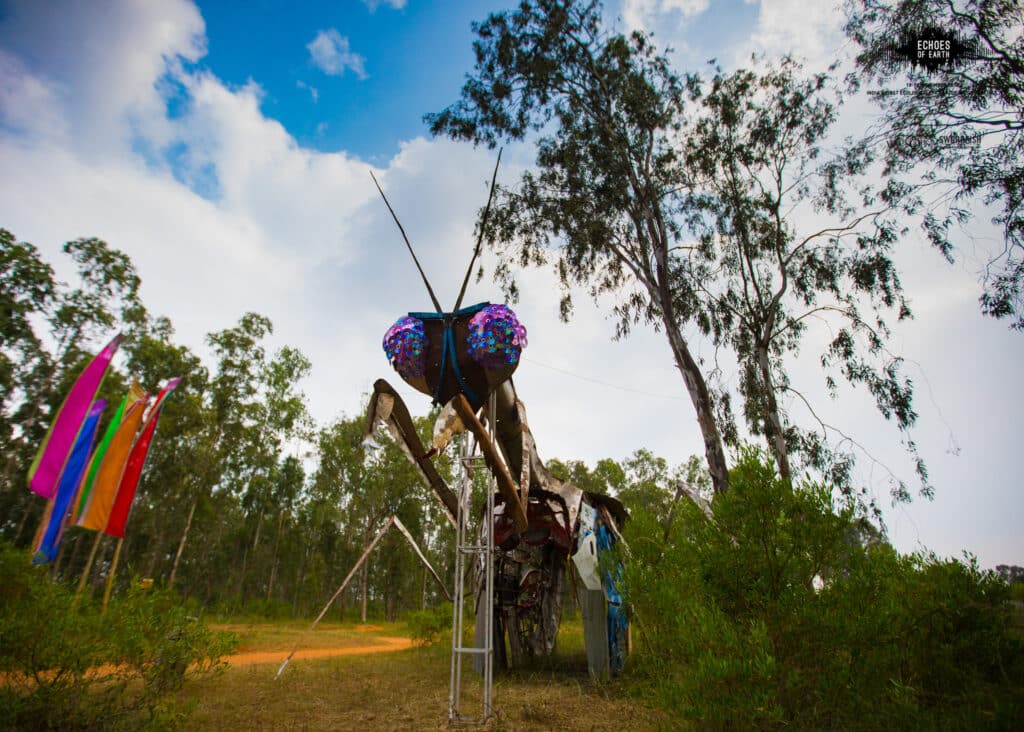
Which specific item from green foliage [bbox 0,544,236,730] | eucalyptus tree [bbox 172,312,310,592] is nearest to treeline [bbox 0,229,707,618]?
eucalyptus tree [bbox 172,312,310,592]

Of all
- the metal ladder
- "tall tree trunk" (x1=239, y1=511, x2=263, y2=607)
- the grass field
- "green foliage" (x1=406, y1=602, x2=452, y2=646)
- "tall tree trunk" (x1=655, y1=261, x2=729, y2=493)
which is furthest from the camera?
"tall tree trunk" (x1=239, y1=511, x2=263, y2=607)

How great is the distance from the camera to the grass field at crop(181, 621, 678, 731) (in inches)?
180

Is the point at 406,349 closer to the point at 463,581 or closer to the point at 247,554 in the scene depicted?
the point at 463,581

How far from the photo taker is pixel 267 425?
24.5 m

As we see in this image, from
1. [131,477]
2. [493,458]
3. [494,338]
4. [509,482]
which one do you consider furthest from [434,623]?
[494,338]

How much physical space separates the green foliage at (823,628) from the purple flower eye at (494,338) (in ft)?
5.33

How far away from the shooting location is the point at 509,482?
161 inches

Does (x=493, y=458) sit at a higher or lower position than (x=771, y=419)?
lower

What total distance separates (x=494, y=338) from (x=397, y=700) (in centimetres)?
481

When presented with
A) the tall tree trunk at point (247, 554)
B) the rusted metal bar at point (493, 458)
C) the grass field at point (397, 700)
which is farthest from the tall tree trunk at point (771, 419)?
the tall tree trunk at point (247, 554)

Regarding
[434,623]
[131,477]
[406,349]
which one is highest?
[131,477]

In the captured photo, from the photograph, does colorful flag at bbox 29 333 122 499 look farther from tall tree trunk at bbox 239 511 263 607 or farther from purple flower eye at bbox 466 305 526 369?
tall tree trunk at bbox 239 511 263 607

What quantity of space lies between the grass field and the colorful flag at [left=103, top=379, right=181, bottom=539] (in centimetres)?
541

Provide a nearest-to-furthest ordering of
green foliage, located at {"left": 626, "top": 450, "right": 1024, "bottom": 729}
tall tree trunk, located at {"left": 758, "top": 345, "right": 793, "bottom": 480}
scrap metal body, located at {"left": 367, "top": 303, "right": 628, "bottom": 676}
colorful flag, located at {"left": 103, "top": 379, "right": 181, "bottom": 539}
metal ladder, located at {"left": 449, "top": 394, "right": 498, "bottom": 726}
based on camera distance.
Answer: green foliage, located at {"left": 626, "top": 450, "right": 1024, "bottom": 729} < scrap metal body, located at {"left": 367, "top": 303, "right": 628, "bottom": 676} < metal ladder, located at {"left": 449, "top": 394, "right": 498, "bottom": 726} < tall tree trunk, located at {"left": 758, "top": 345, "right": 793, "bottom": 480} < colorful flag, located at {"left": 103, "top": 379, "right": 181, "bottom": 539}
